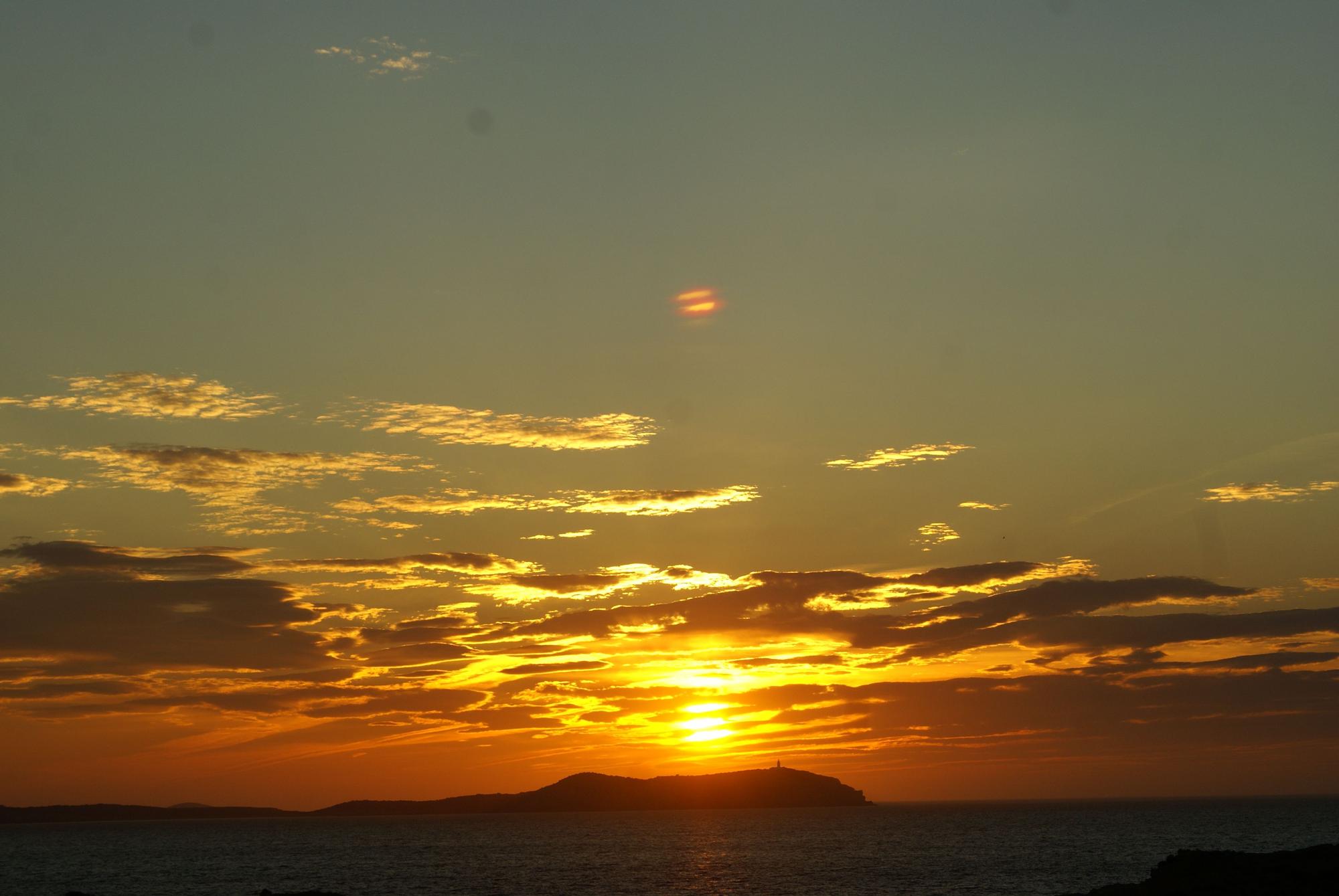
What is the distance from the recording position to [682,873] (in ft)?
439

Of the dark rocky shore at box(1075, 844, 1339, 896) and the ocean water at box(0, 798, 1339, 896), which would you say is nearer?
the dark rocky shore at box(1075, 844, 1339, 896)

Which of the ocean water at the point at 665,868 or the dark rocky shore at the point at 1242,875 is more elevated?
the dark rocky shore at the point at 1242,875

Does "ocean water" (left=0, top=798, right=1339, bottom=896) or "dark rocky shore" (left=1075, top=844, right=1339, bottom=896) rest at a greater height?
"dark rocky shore" (left=1075, top=844, right=1339, bottom=896)

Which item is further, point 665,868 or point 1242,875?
point 665,868

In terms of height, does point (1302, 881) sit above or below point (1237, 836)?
above

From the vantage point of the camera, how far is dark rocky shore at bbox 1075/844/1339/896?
69312 millimetres

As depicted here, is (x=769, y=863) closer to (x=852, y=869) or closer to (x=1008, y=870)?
(x=852, y=869)

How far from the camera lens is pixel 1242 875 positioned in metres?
75.2

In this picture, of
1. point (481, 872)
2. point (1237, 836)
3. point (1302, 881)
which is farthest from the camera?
point (1237, 836)

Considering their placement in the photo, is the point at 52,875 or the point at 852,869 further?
the point at 52,875

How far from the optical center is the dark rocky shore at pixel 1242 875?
6931 cm

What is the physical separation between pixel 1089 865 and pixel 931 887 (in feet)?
118

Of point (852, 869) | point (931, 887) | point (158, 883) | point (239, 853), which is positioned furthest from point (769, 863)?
point (239, 853)

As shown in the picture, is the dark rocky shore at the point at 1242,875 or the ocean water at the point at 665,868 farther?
the ocean water at the point at 665,868
